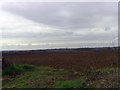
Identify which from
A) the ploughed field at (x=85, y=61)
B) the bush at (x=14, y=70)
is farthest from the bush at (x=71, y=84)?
the bush at (x=14, y=70)

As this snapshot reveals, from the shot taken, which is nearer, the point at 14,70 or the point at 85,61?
the point at 14,70

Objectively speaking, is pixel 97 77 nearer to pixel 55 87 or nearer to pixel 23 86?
pixel 55 87

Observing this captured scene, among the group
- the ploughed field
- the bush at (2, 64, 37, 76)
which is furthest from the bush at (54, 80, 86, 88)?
the bush at (2, 64, 37, 76)

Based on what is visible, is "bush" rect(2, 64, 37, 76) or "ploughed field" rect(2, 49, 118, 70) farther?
"bush" rect(2, 64, 37, 76)

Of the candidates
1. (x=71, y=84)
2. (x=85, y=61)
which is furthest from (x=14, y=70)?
(x=71, y=84)

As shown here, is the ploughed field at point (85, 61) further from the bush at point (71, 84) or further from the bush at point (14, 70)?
the bush at point (71, 84)

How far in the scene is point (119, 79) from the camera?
10.7 meters

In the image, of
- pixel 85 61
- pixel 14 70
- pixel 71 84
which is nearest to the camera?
pixel 71 84

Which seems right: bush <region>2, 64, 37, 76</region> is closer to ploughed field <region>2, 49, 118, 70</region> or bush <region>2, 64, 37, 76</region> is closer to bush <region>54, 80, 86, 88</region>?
ploughed field <region>2, 49, 118, 70</region>

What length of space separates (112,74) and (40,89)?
2.99m

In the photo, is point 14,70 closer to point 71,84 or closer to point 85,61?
point 85,61

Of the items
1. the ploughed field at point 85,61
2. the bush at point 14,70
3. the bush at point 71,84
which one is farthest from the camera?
the bush at point 14,70

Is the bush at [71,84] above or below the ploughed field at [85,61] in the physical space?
below

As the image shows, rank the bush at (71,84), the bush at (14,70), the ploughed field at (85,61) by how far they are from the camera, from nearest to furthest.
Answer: the bush at (71,84), the ploughed field at (85,61), the bush at (14,70)
